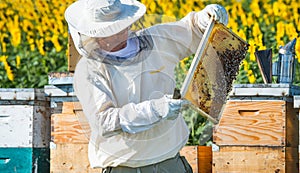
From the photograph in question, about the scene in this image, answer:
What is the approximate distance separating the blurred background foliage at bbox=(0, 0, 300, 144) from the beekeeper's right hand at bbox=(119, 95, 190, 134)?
2.38m

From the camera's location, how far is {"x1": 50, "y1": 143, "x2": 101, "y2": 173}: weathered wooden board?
4.92m

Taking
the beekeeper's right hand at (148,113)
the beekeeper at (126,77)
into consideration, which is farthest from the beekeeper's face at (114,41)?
the beekeeper's right hand at (148,113)

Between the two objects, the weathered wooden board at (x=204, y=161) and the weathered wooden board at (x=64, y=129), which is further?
the weathered wooden board at (x=64, y=129)

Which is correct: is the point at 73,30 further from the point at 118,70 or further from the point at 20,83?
the point at 20,83

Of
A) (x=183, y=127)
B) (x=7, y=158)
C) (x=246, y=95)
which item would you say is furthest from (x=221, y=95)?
(x=7, y=158)

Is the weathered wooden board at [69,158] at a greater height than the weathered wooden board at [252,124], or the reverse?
the weathered wooden board at [252,124]

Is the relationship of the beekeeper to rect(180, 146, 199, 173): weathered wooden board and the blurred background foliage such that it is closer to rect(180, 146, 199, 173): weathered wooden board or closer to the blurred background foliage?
rect(180, 146, 199, 173): weathered wooden board

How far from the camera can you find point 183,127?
10.8 feet

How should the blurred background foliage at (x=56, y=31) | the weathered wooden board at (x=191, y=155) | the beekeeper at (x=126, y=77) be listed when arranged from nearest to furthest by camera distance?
the beekeeper at (x=126, y=77), the weathered wooden board at (x=191, y=155), the blurred background foliage at (x=56, y=31)

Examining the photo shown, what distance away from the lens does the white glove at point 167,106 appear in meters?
2.97

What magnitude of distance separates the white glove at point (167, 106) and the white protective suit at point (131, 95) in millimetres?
42

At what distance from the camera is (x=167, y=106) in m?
2.98

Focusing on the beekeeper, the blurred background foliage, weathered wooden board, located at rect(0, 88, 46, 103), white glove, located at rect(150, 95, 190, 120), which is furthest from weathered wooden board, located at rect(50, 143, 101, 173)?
white glove, located at rect(150, 95, 190, 120)

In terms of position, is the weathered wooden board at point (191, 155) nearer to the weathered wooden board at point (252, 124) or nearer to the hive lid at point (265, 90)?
the weathered wooden board at point (252, 124)
